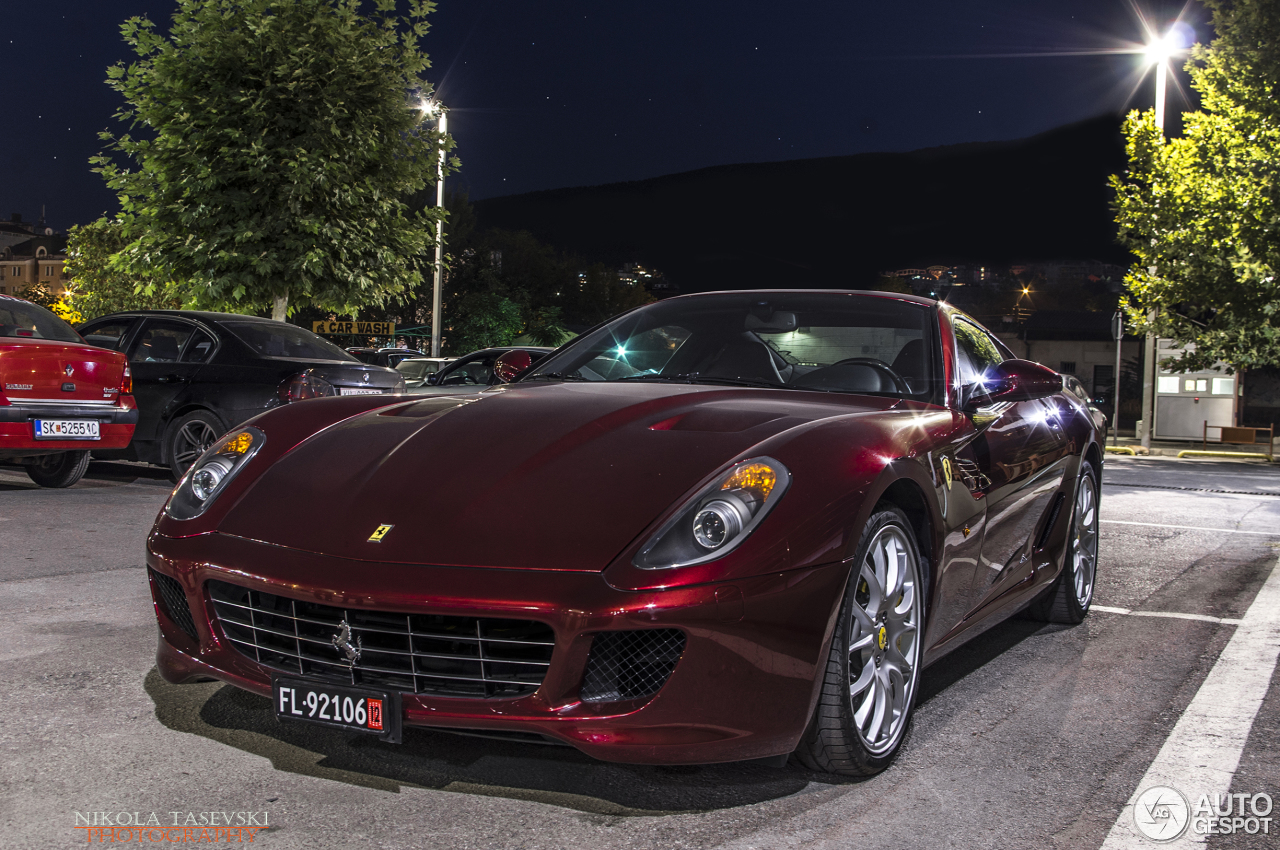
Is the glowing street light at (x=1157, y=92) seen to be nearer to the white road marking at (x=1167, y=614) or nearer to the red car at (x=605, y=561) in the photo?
the white road marking at (x=1167, y=614)

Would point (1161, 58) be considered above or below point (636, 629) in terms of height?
above

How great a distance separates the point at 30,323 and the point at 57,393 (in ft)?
2.22

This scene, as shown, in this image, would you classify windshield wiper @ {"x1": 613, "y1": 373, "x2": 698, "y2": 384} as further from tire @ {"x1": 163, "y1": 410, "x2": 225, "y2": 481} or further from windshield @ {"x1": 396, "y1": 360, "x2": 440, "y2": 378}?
windshield @ {"x1": 396, "y1": 360, "x2": 440, "y2": 378}

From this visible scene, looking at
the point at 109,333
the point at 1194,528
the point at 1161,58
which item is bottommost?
the point at 1194,528

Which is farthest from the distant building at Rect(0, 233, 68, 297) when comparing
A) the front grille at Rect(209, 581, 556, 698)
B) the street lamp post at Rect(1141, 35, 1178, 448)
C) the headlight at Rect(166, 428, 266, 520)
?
the front grille at Rect(209, 581, 556, 698)

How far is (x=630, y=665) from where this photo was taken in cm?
259

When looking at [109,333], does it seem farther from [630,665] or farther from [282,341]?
[630,665]

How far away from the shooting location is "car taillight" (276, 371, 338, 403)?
919 centimetres

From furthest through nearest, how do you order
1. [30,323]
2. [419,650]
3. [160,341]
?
[160,341] → [30,323] → [419,650]

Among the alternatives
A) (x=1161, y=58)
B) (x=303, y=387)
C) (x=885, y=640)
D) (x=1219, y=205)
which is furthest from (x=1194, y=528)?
(x=1161, y=58)

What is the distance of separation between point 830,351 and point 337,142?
1228 centimetres

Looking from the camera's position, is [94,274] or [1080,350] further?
[94,274]

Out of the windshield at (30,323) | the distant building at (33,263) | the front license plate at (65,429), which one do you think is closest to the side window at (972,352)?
the front license plate at (65,429)

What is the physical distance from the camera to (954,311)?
4.55 m
